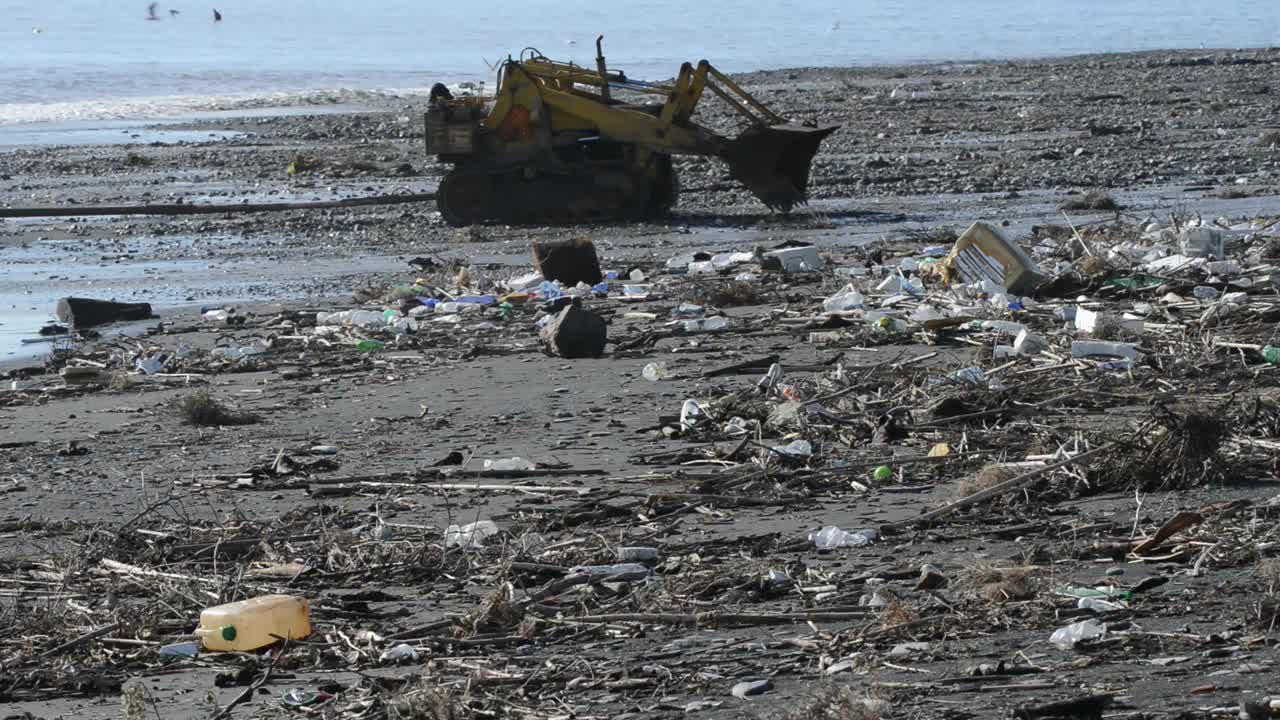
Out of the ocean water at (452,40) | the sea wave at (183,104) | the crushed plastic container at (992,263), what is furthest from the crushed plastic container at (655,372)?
the sea wave at (183,104)

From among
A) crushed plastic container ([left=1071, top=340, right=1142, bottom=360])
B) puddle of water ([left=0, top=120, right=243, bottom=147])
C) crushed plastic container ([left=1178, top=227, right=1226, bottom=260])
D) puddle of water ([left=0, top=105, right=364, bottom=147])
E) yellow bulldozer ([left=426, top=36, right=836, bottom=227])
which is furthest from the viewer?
puddle of water ([left=0, top=105, right=364, bottom=147])

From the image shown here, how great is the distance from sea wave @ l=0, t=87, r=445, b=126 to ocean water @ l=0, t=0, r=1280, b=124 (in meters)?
0.08

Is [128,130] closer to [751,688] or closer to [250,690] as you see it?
[250,690]

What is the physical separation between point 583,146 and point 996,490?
12.6 meters

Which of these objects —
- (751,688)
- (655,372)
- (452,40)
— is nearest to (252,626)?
(751,688)

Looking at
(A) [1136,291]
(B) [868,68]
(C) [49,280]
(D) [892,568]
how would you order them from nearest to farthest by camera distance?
(D) [892,568] → (A) [1136,291] → (C) [49,280] → (B) [868,68]

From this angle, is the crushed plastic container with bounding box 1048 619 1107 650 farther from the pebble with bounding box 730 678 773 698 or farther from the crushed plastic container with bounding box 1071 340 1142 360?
the crushed plastic container with bounding box 1071 340 1142 360

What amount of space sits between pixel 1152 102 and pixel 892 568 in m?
27.9

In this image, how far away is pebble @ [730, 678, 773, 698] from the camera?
448 centimetres

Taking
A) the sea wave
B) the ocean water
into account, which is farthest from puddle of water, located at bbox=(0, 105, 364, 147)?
the ocean water

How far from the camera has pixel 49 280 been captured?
1581 centimetres

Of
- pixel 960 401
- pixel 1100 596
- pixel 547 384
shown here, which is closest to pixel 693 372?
pixel 547 384

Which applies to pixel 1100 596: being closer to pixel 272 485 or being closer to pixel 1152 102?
pixel 272 485

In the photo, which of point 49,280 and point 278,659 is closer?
point 278,659
